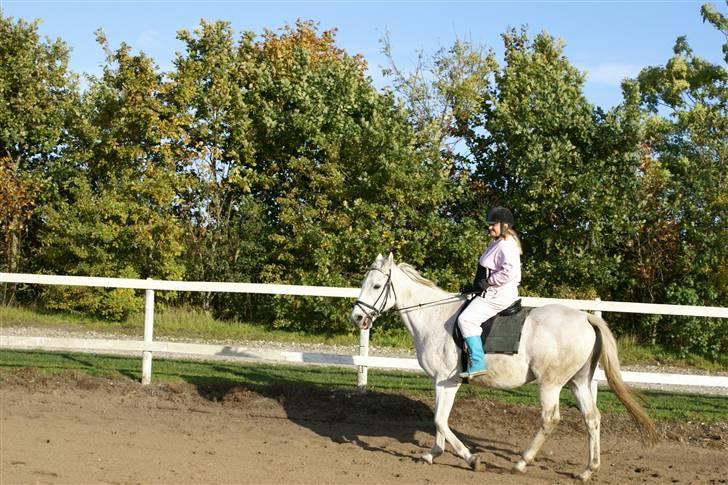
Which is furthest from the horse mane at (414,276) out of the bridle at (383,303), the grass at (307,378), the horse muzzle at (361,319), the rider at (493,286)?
the grass at (307,378)

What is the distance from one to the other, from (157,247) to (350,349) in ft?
19.4

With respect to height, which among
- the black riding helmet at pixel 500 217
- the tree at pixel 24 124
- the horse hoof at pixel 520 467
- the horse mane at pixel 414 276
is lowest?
the horse hoof at pixel 520 467

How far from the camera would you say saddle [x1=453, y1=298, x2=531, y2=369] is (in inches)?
327

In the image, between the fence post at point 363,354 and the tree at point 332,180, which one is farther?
the tree at point 332,180

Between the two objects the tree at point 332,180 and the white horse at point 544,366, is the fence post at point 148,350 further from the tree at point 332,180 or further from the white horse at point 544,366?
the tree at point 332,180

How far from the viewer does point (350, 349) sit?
58.5 feet

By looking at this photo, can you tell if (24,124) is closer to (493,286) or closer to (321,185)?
(321,185)

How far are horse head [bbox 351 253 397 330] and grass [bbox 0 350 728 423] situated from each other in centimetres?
267

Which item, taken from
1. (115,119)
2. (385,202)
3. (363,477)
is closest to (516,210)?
(385,202)

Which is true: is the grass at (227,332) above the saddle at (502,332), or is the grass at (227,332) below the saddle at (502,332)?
below

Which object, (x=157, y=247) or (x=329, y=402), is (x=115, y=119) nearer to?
(x=157, y=247)

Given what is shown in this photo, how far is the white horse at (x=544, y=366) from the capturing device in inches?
325

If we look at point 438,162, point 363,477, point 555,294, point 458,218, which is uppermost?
point 438,162

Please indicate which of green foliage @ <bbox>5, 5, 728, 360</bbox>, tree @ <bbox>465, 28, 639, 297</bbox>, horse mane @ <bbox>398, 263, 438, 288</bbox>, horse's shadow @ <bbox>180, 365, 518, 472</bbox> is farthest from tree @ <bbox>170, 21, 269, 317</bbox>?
horse mane @ <bbox>398, 263, 438, 288</bbox>
